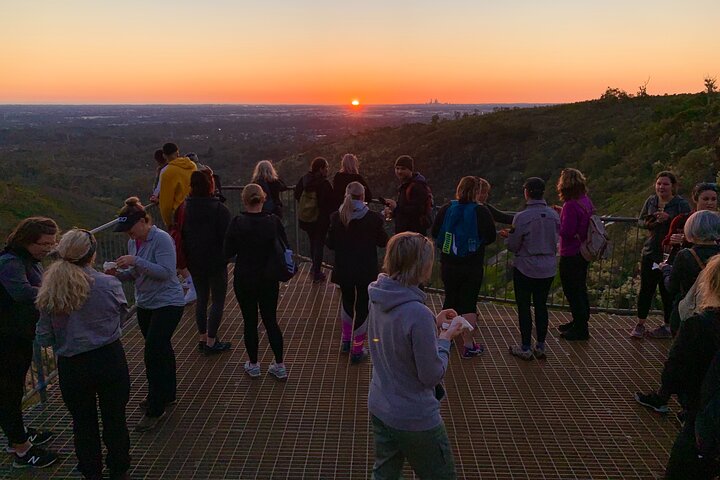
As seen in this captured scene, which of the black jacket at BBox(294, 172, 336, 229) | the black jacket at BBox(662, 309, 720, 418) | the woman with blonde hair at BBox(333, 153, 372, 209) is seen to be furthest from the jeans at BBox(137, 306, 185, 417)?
the black jacket at BBox(662, 309, 720, 418)

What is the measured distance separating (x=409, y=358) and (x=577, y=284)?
3.71 meters

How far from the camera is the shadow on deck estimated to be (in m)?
4.17

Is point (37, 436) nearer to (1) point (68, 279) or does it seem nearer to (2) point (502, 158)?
(1) point (68, 279)

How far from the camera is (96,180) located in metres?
57.2

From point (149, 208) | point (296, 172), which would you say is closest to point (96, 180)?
point (296, 172)

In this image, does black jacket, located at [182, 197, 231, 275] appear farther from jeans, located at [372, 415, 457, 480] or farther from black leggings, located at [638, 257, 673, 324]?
Answer: black leggings, located at [638, 257, 673, 324]

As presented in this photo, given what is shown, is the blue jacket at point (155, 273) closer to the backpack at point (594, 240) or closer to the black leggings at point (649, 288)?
the backpack at point (594, 240)

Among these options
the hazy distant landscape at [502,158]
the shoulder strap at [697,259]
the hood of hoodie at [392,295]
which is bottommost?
the hazy distant landscape at [502,158]

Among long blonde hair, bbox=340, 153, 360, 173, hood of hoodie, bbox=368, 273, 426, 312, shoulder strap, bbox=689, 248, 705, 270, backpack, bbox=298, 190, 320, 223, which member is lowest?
backpack, bbox=298, 190, 320, 223

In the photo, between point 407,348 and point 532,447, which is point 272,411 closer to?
point 532,447

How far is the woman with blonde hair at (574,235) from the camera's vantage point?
5707mm

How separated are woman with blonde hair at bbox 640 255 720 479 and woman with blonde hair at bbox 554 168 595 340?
2563 mm

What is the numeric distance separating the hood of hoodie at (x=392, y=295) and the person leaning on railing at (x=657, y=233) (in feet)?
12.6

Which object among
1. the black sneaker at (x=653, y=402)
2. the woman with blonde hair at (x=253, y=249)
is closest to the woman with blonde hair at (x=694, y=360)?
the black sneaker at (x=653, y=402)
